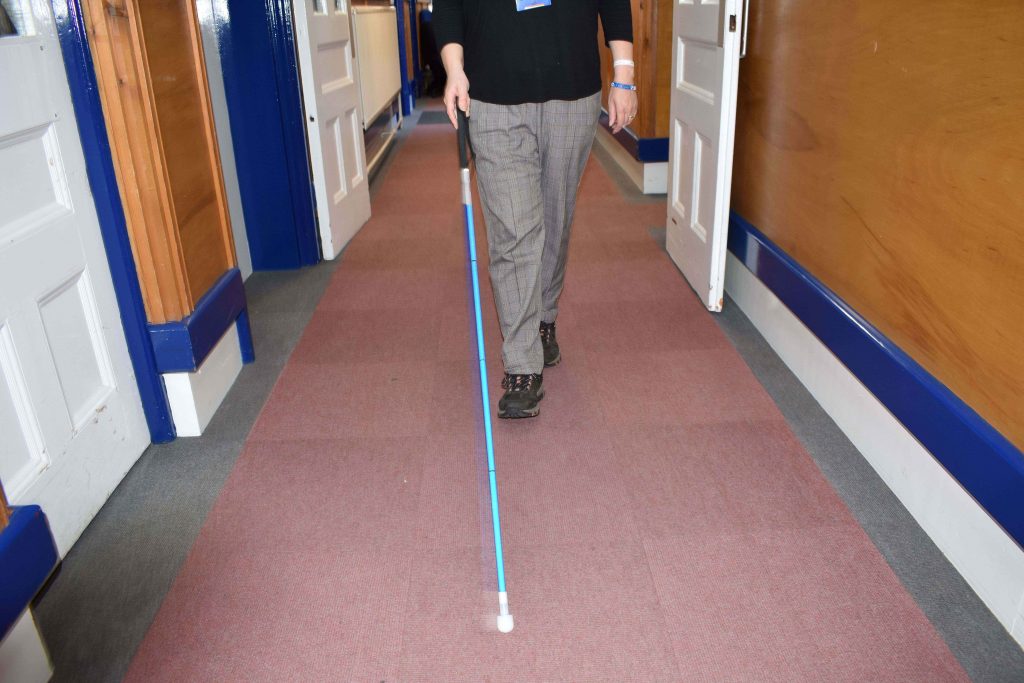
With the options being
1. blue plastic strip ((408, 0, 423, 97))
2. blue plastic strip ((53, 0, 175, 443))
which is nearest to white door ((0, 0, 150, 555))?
blue plastic strip ((53, 0, 175, 443))

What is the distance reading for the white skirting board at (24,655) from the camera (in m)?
1.24

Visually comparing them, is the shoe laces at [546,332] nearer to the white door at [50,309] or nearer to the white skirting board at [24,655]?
the white door at [50,309]

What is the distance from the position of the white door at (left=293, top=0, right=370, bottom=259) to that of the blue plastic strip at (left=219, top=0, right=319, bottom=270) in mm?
43

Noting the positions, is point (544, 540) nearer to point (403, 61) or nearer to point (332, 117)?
point (332, 117)

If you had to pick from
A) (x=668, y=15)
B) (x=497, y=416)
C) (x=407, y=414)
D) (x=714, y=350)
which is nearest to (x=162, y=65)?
(x=407, y=414)

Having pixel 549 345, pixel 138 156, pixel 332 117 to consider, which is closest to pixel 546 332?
pixel 549 345

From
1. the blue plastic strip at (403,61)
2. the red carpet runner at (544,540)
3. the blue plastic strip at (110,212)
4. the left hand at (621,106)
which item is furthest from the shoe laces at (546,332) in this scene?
the blue plastic strip at (403,61)

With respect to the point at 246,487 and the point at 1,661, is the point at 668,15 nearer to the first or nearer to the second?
the point at 246,487

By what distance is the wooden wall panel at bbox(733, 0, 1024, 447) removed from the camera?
4.49ft

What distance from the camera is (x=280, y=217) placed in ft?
10.6

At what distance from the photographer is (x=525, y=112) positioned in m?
1.91

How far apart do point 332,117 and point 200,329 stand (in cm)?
164

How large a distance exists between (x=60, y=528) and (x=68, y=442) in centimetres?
17

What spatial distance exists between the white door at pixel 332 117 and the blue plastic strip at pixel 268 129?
4cm
